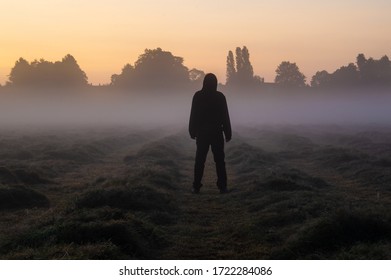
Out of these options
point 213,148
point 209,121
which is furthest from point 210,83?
point 213,148

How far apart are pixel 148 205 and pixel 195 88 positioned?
137 metres

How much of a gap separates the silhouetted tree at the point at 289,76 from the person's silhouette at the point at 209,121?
524 feet

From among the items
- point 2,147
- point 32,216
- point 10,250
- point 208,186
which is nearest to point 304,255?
point 10,250

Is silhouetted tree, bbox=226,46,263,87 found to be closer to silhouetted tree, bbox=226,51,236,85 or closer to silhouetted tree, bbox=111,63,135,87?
silhouetted tree, bbox=226,51,236,85

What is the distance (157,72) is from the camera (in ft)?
447

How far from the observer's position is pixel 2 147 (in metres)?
31.4

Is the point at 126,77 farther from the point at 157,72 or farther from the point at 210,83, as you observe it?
the point at 210,83

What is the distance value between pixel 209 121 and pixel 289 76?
162872 millimetres

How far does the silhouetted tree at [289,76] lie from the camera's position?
554ft

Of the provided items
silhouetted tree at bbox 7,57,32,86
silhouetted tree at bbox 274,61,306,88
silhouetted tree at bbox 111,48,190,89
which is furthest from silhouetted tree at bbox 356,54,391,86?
silhouetted tree at bbox 7,57,32,86

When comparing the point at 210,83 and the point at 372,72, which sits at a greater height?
the point at 372,72

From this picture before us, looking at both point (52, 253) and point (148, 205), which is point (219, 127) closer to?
point (148, 205)

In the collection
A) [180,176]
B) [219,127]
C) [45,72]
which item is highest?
[45,72]

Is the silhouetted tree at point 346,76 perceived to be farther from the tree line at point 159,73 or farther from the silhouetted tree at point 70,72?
the silhouetted tree at point 70,72
